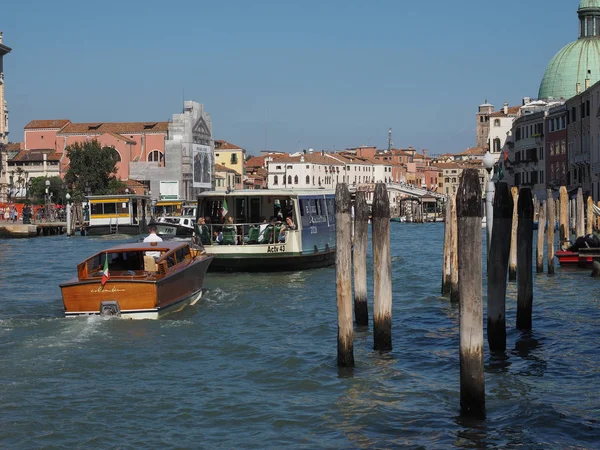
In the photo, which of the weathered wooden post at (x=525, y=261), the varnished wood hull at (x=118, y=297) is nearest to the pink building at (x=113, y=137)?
the varnished wood hull at (x=118, y=297)

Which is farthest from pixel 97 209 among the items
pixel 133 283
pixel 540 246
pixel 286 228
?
pixel 133 283

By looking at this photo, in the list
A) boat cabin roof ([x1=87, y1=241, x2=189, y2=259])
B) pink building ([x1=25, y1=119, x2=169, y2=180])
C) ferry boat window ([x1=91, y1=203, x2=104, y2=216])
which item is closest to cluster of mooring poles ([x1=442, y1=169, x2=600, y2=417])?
boat cabin roof ([x1=87, y1=241, x2=189, y2=259])

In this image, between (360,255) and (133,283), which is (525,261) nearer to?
(360,255)

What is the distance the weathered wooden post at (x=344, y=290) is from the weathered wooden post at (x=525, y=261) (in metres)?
3.21

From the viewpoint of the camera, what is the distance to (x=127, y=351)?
43.6 ft

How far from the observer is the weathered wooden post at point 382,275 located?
41.3 ft

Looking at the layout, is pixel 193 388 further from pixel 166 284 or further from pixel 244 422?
pixel 166 284

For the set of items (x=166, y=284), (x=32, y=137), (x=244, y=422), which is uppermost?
(x=32, y=137)

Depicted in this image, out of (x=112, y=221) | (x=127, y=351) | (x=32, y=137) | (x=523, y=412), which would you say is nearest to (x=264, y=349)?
(x=127, y=351)

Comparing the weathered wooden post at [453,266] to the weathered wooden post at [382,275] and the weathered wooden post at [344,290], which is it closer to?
the weathered wooden post at [382,275]

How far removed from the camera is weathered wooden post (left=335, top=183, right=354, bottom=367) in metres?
11.5

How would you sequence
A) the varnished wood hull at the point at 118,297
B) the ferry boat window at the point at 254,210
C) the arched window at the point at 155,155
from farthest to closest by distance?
the arched window at the point at 155,155 → the ferry boat window at the point at 254,210 → the varnished wood hull at the point at 118,297

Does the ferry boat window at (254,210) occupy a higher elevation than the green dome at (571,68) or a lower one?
lower

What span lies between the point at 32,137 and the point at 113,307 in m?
88.4
